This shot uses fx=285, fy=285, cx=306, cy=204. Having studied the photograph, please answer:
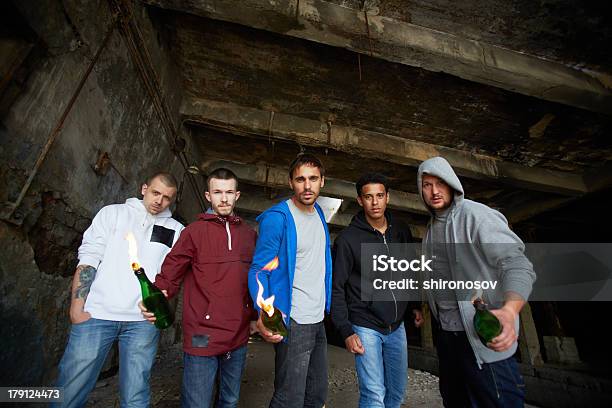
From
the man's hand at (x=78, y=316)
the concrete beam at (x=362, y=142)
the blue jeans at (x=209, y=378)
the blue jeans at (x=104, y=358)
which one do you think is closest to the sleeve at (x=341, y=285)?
the blue jeans at (x=209, y=378)

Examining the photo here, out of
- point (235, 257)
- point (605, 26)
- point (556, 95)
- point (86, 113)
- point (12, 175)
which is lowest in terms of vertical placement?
point (235, 257)

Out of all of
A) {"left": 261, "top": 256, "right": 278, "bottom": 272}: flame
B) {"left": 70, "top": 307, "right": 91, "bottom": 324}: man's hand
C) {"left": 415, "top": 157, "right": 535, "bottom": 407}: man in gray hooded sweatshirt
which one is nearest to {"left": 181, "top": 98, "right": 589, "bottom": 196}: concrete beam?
{"left": 415, "top": 157, "right": 535, "bottom": 407}: man in gray hooded sweatshirt

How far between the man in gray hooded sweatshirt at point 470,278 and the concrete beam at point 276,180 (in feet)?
13.6

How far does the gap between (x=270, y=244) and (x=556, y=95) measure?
3.94 m

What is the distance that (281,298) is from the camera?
183 cm

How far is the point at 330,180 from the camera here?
643 centimetres

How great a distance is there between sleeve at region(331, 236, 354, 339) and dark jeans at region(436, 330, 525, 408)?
0.64 metres

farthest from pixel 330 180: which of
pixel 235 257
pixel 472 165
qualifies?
pixel 235 257

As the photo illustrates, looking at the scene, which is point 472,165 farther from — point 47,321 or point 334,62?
point 47,321

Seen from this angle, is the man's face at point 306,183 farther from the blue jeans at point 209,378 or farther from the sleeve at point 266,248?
the blue jeans at point 209,378

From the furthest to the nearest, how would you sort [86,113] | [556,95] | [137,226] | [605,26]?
[556,95] → [605,26] → [86,113] → [137,226]

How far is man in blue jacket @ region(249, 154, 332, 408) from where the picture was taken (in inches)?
69.2

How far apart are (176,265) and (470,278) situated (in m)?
1.90

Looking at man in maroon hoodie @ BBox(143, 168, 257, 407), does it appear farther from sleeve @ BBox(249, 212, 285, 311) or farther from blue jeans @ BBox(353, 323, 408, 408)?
blue jeans @ BBox(353, 323, 408, 408)
